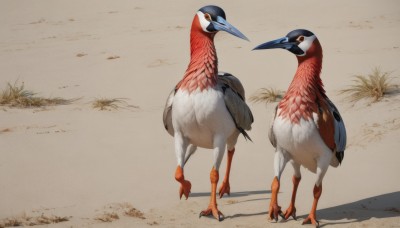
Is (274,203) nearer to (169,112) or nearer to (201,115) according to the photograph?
(201,115)

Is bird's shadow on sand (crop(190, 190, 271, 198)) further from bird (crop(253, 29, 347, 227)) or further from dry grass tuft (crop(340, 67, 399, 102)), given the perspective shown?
dry grass tuft (crop(340, 67, 399, 102))

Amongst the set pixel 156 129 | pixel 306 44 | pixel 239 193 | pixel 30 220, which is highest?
pixel 306 44

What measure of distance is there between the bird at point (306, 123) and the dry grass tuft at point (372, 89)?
12.0 feet

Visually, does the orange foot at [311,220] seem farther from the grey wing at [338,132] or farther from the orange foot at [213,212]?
the orange foot at [213,212]

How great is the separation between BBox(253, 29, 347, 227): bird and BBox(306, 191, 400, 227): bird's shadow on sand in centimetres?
32

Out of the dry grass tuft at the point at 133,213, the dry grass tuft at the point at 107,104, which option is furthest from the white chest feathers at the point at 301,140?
the dry grass tuft at the point at 107,104

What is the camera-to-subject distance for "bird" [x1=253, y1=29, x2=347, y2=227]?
637 cm

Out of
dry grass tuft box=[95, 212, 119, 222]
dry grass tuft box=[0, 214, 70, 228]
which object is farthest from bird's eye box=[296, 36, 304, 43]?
dry grass tuft box=[0, 214, 70, 228]

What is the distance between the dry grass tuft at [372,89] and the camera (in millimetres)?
10195

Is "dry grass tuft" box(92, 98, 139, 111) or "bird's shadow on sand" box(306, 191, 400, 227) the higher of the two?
"dry grass tuft" box(92, 98, 139, 111)

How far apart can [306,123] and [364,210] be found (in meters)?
1.35

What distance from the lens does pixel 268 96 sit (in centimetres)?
1069

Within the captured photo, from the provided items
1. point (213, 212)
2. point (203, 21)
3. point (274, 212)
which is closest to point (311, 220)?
point (274, 212)

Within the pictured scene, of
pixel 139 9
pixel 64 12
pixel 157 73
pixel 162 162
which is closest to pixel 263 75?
pixel 157 73
